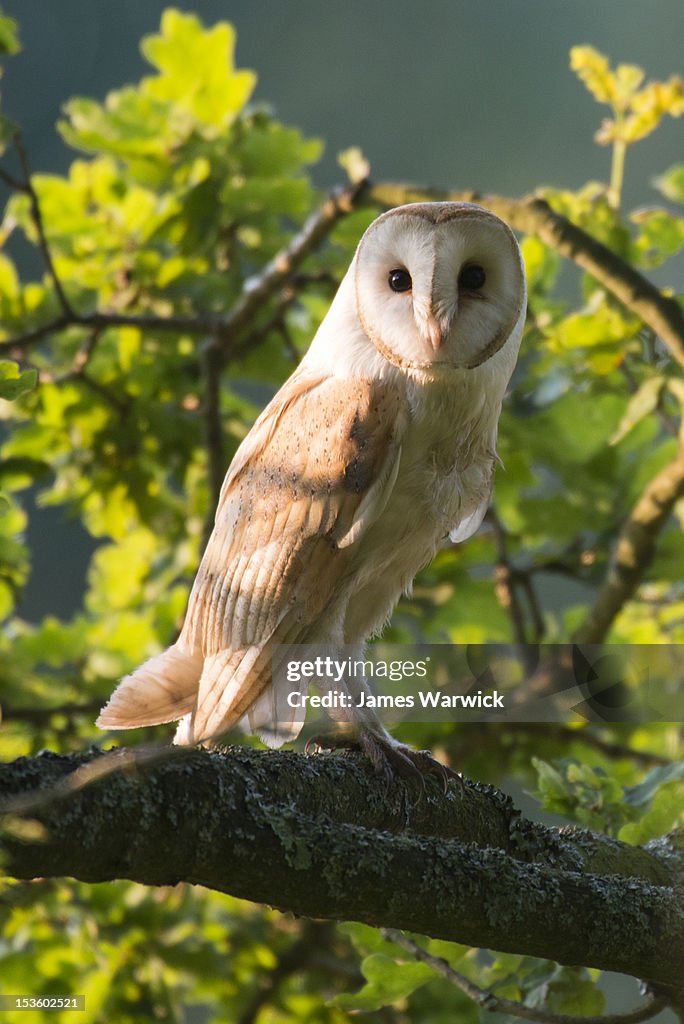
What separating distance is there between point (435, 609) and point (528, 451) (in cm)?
53

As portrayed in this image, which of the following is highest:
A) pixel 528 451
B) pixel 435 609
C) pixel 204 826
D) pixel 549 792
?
pixel 528 451

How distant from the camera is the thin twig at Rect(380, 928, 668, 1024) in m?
1.65

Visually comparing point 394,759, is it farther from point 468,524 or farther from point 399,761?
point 468,524

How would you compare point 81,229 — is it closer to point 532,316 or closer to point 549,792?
point 532,316

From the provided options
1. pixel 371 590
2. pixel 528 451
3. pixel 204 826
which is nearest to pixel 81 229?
pixel 528 451

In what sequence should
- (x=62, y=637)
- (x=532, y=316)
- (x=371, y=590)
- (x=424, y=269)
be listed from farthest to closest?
(x=62, y=637)
(x=532, y=316)
(x=371, y=590)
(x=424, y=269)

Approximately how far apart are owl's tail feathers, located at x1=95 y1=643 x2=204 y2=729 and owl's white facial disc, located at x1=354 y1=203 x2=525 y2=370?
692 millimetres

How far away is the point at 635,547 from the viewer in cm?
291

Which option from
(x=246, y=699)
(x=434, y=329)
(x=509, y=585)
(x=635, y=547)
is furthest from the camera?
(x=509, y=585)

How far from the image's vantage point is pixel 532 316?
118 inches

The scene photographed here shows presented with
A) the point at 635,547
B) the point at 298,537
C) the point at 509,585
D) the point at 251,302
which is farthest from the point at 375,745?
the point at 251,302

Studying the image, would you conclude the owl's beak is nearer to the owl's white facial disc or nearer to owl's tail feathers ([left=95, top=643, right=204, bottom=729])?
the owl's white facial disc

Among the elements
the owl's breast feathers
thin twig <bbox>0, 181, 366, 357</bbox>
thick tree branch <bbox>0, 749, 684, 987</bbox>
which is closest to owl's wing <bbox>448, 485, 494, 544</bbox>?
the owl's breast feathers

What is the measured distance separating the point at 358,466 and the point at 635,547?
47.1 inches
